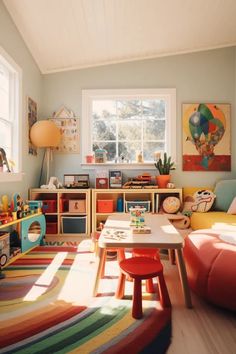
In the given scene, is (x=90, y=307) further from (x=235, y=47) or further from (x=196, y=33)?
(x=235, y=47)

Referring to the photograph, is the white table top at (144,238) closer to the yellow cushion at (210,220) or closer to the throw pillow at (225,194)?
the yellow cushion at (210,220)

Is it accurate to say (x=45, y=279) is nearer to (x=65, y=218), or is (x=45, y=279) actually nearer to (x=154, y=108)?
(x=65, y=218)

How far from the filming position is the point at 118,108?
153 inches

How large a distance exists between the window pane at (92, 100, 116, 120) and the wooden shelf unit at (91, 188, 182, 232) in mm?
1192

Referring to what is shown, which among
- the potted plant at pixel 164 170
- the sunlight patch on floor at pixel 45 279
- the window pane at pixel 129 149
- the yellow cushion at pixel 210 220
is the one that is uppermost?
the window pane at pixel 129 149

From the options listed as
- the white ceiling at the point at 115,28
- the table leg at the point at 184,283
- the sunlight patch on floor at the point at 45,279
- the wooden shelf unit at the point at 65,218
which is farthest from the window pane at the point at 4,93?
the table leg at the point at 184,283

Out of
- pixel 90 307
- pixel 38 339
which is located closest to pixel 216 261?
pixel 90 307

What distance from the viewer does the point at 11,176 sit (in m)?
2.83

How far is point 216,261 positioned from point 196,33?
115 inches

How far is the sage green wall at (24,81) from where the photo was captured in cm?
271

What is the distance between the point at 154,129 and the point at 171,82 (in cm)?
73

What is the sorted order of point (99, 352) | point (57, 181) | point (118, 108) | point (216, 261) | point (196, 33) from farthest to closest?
point (118, 108) → point (57, 181) → point (196, 33) → point (216, 261) → point (99, 352)

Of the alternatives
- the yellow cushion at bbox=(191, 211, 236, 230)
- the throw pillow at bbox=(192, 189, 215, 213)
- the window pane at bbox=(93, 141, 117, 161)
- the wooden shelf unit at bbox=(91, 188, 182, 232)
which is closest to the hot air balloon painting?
the throw pillow at bbox=(192, 189, 215, 213)

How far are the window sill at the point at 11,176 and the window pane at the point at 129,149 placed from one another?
151 centimetres
